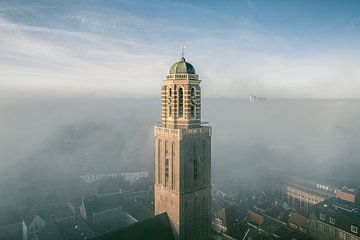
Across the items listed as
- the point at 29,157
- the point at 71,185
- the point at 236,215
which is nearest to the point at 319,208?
the point at 236,215

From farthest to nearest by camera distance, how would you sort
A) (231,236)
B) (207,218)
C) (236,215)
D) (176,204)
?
1. (236,215)
2. (231,236)
3. (207,218)
4. (176,204)

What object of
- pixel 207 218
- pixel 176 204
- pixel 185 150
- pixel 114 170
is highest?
pixel 185 150

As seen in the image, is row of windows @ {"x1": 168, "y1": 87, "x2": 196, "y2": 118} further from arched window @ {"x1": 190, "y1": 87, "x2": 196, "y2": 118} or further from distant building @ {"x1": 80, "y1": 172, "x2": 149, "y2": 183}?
distant building @ {"x1": 80, "y1": 172, "x2": 149, "y2": 183}

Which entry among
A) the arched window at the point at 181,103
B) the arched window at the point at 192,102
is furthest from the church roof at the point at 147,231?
the arched window at the point at 192,102

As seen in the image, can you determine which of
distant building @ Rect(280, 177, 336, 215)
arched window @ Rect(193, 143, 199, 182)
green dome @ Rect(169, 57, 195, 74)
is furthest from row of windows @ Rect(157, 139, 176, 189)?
distant building @ Rect(280, 177, 336, 215)

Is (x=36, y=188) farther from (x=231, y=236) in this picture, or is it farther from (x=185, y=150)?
(x=185, y=150)

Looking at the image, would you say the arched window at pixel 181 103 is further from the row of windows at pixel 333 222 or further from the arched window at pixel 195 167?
the row of windows at pixel 333 222

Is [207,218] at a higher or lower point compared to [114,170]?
higher

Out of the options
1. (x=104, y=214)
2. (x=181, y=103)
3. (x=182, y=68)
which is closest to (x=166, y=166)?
(x=181, y=103)
